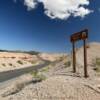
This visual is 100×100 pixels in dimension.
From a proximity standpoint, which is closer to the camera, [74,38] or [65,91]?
[65,91]

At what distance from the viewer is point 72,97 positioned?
11.5 m

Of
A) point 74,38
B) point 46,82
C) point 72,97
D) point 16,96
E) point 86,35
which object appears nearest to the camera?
point 72,97

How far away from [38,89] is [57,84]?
0.99 meters

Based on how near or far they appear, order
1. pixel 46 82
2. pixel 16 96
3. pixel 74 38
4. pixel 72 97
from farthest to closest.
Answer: pixel 74 38, pixel 46 82, pixel 16 96, pixel 72 97

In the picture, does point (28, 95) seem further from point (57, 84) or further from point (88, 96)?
point (88, 96)

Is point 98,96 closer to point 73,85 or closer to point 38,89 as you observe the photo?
point 73,85

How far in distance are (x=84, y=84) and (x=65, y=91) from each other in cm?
139

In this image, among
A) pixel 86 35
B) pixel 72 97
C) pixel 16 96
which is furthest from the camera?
pixel 86 35

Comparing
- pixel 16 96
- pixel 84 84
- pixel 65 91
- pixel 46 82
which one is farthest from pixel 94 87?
pixel 16 96

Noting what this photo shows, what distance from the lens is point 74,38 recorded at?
1822cm

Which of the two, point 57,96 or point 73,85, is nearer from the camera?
point 57,96

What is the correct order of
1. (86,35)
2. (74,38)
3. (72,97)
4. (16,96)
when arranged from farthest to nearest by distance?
(74,38) < (86,35) < (16,96) < (72,97)

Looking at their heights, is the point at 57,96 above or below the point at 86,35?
below

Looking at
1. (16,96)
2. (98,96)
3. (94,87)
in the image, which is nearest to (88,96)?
(98,96)
